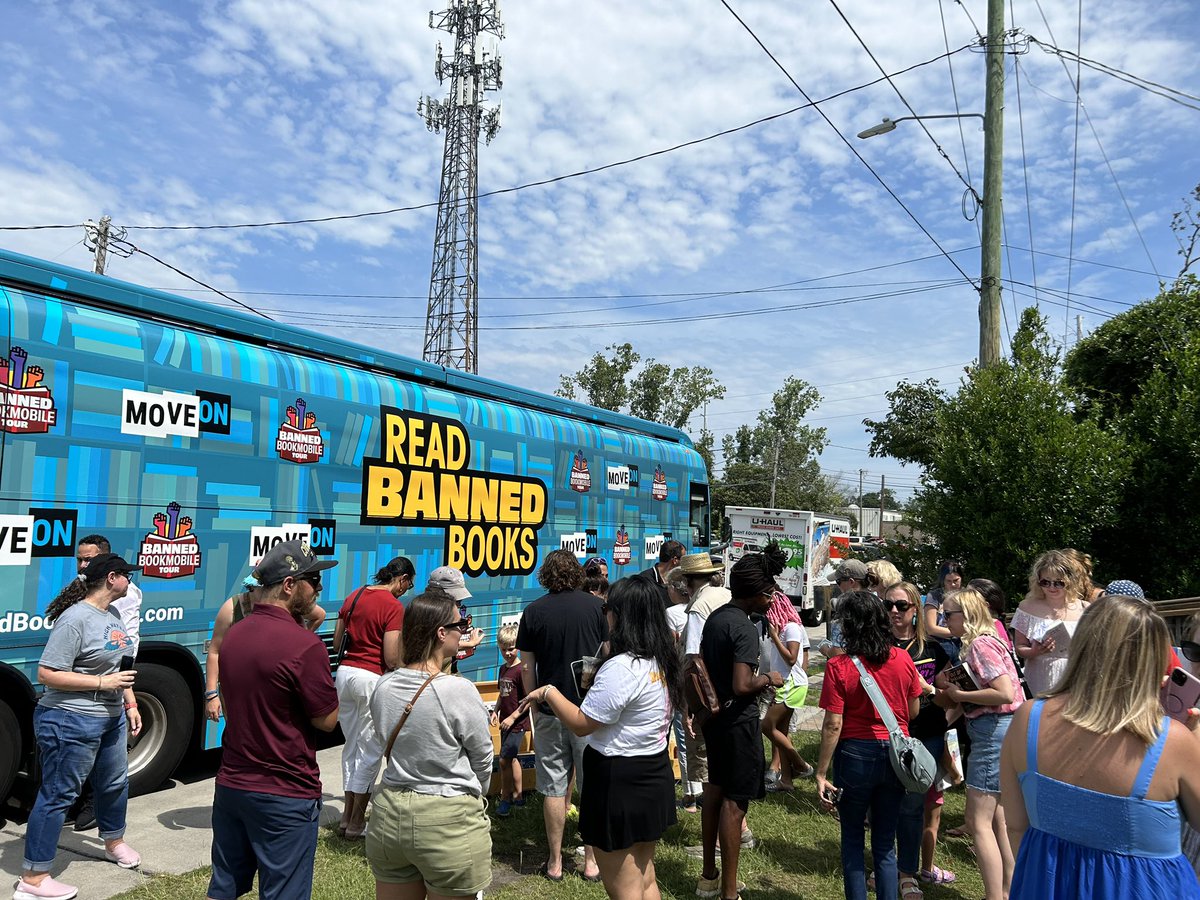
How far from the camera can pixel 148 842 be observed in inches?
203

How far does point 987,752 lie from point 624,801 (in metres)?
2.12

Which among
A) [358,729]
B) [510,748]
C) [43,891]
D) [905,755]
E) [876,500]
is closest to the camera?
[905,755]

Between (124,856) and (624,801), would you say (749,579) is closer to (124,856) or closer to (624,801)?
(624,801)

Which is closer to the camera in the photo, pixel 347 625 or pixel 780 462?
pixel 347 625

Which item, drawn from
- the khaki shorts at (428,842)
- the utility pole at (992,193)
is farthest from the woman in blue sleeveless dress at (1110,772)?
the utility pole at (992,193)

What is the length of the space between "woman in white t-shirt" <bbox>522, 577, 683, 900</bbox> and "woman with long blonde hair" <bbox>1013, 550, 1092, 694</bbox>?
8.07 ft

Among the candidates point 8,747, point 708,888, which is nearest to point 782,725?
point 708,888

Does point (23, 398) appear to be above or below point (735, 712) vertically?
above

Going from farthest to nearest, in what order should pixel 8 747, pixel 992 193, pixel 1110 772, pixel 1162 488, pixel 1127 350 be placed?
pixel 1127 350, pixel 992 193, pixel 1162 488, pixel 8 747, pixel 1110 772

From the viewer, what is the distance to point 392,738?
3.11 metres

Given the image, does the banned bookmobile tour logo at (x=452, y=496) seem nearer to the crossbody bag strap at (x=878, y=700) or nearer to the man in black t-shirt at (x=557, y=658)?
the man in black t-shirt at (x=557, y=658)

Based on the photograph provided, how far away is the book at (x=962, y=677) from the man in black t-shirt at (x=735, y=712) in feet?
3.05

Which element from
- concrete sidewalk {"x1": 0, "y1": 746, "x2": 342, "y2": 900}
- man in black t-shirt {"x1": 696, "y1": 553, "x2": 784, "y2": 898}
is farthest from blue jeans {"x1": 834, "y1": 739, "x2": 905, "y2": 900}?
concrete sidewalk {"x1": 0, "y1": 746, "x2": 342, "y2": 900}

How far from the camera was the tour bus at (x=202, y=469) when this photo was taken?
5.23m
